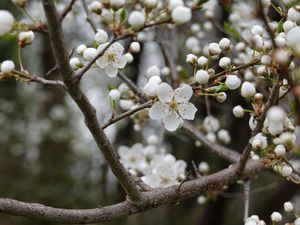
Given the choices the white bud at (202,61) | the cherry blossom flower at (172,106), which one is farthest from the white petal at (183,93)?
the white bud at (202,61)

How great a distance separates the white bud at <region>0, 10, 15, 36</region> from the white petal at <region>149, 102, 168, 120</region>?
0.60 meters

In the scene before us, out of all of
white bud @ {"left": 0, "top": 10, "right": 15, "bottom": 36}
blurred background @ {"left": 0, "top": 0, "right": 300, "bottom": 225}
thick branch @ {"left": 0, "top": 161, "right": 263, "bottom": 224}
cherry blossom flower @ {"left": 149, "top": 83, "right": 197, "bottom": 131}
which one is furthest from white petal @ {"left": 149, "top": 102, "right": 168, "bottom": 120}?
blurred background @ {"left": 0, "top": 0, "right": 300, "bottom": 225}

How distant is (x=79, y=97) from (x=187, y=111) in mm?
605

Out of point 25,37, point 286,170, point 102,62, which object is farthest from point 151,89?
point 286,170

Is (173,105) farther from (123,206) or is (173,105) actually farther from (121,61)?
(123,206)

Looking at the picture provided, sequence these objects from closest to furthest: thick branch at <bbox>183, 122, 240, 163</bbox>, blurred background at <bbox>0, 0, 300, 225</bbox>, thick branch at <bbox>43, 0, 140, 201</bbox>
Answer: thick branch at <bbox>43, 0, 140, 201</bbox>
thick branch at <bbox>183, 122, 240, 163</bbox>
blurred background at <bbox>0, 0, 300, 225</bbox>

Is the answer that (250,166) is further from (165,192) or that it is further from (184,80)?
(184,80)

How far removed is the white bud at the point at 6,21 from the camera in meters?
1.43

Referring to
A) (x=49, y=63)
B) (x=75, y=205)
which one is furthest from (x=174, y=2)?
(x=49, y=63)

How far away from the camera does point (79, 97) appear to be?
1.52 m

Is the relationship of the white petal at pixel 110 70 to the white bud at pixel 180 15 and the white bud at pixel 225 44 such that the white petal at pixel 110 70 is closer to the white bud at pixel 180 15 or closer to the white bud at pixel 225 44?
the white bud at pixel 225 44

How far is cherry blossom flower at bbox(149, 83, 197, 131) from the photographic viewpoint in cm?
180

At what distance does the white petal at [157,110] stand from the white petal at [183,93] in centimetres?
6

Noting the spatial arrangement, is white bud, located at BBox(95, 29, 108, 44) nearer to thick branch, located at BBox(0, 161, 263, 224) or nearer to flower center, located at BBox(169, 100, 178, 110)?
flower center, located at BBox(169, 100, 178, 110)
